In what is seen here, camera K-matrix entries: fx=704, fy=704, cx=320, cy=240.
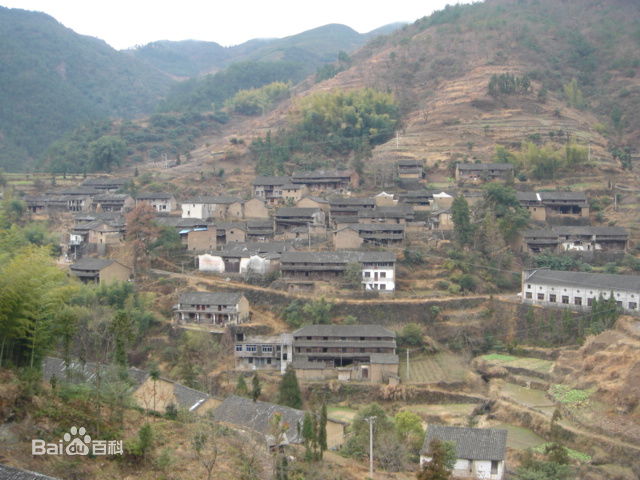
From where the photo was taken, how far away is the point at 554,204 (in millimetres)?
44375

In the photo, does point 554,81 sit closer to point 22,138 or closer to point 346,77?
point 346,77

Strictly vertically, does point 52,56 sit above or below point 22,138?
above

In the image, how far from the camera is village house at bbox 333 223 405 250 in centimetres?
3984

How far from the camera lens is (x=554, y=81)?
229 ft

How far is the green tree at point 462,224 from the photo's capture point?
1544 inches

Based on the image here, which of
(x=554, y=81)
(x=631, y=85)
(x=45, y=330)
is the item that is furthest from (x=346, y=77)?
(x=45, y=330)

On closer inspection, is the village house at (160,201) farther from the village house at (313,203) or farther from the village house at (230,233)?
the village house at (313,203)

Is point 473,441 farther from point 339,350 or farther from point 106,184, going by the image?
point 106,184

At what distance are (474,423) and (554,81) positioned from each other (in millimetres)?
51556

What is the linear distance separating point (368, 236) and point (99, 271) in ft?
49.2

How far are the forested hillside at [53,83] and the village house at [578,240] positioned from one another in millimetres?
54163

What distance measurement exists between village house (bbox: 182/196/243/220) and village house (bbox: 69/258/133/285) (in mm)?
7967

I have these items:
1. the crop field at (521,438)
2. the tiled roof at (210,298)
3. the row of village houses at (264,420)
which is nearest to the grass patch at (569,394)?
the crop field at (521,438)

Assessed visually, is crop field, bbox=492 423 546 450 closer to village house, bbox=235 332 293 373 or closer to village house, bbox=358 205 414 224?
village house, bbox=235 332 293 373
